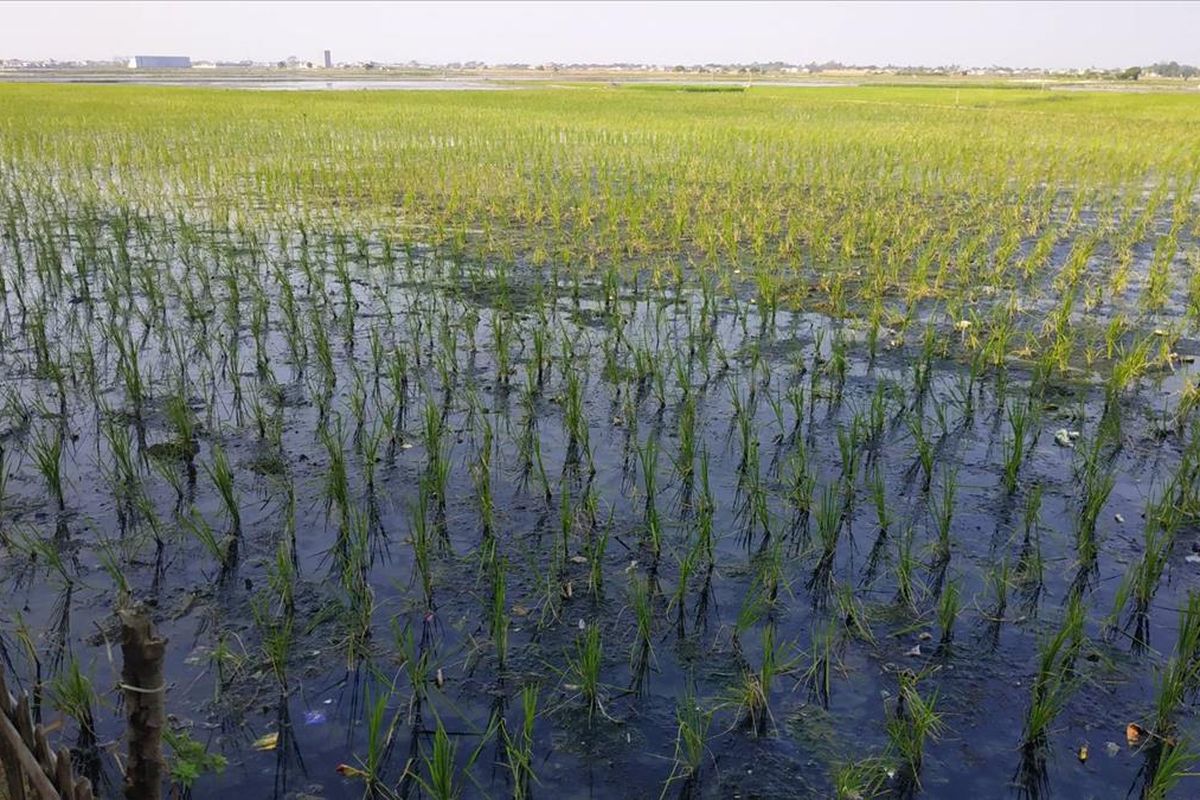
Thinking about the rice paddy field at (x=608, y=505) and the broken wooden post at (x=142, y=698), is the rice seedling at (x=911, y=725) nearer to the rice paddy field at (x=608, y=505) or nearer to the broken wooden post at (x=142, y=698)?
the rice paddy field at (x=608, y=505)

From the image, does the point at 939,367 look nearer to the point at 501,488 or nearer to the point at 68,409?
the point at 501,488

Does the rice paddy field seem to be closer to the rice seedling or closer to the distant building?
the rice seedling

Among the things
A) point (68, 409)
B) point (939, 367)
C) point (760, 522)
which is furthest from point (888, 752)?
point (68, 409)

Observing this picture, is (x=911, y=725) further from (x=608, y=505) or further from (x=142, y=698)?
(x=142, y=698)

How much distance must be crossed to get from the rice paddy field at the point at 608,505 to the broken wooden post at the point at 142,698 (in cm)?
52

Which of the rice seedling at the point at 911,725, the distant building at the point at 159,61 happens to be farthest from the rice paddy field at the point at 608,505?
the distant building at the point at 159,61

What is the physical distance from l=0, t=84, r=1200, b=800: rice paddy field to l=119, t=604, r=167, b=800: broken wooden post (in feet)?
1.72

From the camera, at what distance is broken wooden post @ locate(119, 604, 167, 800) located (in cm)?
202

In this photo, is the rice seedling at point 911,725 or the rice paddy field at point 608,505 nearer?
the rice seedling at point 911,725

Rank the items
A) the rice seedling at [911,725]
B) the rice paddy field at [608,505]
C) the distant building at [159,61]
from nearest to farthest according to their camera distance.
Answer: the rice seedling at [911,725], the rice paddy field at [608,505], the distant building at [159,61]

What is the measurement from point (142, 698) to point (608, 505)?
8.38 ft

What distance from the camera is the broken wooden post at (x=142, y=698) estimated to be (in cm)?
202

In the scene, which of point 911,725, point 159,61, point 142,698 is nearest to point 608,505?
point 911,725

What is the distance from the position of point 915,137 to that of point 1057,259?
1154cm
